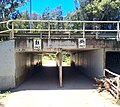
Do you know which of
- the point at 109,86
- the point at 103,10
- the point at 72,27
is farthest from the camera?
the point at 103,10

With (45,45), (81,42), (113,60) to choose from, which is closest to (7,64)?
(45,45)

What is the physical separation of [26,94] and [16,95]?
50cm

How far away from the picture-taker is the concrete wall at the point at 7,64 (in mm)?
15492

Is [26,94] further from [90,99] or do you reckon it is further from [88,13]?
[88,13]

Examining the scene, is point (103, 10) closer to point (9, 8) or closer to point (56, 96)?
point (9, 8)

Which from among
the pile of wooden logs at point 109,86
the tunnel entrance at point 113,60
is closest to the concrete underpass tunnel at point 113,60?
the tunnel entrance at point 113,60

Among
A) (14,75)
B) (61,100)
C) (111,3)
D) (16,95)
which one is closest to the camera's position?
(61,100)

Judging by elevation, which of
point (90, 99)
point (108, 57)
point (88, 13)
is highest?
point (88, 13)

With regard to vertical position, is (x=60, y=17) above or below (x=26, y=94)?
above

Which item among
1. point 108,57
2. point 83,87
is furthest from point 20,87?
point 108,57

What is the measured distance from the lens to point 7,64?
15.6 meters

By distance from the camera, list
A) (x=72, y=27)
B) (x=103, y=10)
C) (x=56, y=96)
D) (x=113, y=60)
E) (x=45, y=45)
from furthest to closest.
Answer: (x=103, y=10) → (x=72, y=27) → (x=113, y=60) → (x=45, y=45) → (x=56, y=96)

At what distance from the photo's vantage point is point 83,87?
1588cm

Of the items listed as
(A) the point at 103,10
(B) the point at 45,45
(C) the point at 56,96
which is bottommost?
(C) the point at 56,96
